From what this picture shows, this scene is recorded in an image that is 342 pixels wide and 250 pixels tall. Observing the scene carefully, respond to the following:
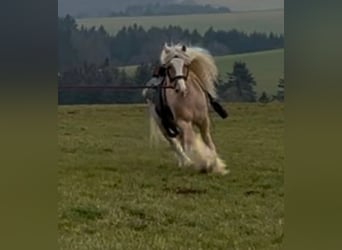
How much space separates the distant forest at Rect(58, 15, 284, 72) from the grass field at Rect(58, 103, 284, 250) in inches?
6.2

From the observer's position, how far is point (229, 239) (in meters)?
2.00

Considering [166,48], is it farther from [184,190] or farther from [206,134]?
[184,190]

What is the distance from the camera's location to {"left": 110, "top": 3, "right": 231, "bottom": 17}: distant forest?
6.72ft

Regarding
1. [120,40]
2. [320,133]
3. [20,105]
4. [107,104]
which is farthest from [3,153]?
[320,133]

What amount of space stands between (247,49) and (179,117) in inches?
12.9

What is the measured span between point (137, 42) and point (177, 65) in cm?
16

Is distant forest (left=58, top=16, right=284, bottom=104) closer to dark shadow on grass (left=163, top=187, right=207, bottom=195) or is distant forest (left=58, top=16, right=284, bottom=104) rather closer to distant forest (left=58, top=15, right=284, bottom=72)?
distant forest (left=58, top=15, right=284, bottom=72)

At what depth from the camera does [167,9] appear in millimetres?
2070

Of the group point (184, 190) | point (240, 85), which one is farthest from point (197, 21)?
point (184, 190)

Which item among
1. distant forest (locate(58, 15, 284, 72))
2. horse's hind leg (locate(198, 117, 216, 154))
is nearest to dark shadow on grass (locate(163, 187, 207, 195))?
horse's hind leg (locate(198, 117, 216, 154))

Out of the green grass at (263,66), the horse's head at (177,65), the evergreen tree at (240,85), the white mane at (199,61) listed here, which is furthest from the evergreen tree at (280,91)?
the horse's head at (177,65)

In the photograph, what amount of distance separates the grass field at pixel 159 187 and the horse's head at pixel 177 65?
145 mm

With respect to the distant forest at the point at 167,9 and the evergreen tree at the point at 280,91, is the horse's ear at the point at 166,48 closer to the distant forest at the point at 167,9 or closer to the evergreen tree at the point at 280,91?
the distant forest at the point at 167,9

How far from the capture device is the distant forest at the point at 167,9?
6.72 ft
